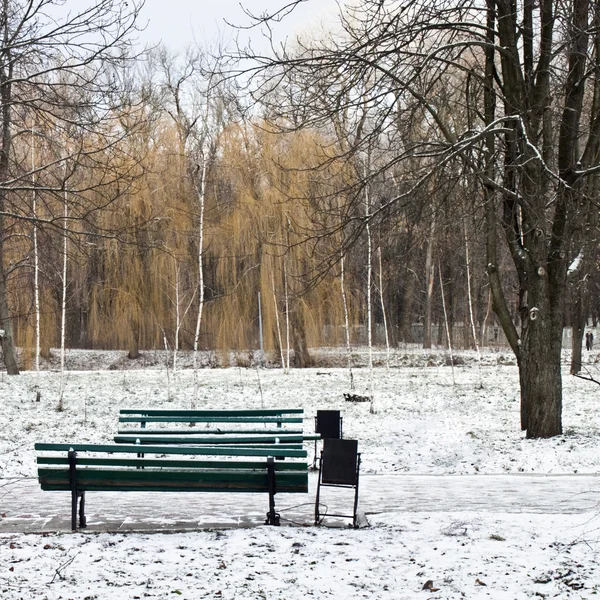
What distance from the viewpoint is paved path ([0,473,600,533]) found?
21.6 feet

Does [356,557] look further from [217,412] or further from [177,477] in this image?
[217,412]

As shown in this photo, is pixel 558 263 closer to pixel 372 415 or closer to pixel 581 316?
pixel 372 415

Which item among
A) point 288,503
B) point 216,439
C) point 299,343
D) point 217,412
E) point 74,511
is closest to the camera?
point 74,511

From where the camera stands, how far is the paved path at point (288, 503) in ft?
21.6

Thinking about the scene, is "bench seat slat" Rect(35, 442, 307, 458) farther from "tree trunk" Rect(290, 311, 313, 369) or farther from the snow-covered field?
"tree trunk" Rect(290, 311, 313, 369)

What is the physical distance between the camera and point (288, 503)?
24.8ft

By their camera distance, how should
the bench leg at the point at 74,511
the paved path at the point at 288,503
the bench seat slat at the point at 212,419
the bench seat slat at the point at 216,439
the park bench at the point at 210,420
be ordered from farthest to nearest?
the bench seat slat at the point at 212,419 < the park bench at the point at 210,420 < the bench seat slat at the point at 216,439 < the paved path at the point at 288,503 < the bench leg at the point at 74,511

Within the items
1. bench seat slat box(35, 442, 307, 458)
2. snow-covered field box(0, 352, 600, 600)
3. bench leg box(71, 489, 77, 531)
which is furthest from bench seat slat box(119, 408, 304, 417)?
bench leg box(71, 489, 77, 531)

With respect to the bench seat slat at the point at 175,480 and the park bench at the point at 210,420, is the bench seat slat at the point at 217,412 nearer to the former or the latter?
the park bench at the point at 210,420

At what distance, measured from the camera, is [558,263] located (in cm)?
1146

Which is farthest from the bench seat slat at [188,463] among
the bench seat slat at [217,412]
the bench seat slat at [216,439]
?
the bench seat slat at [217,412]

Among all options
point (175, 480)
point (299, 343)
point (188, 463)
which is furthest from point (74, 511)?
point (299, 343)

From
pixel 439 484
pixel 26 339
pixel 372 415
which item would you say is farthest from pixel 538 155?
pixel 26 339

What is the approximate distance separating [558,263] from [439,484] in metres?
4.35
